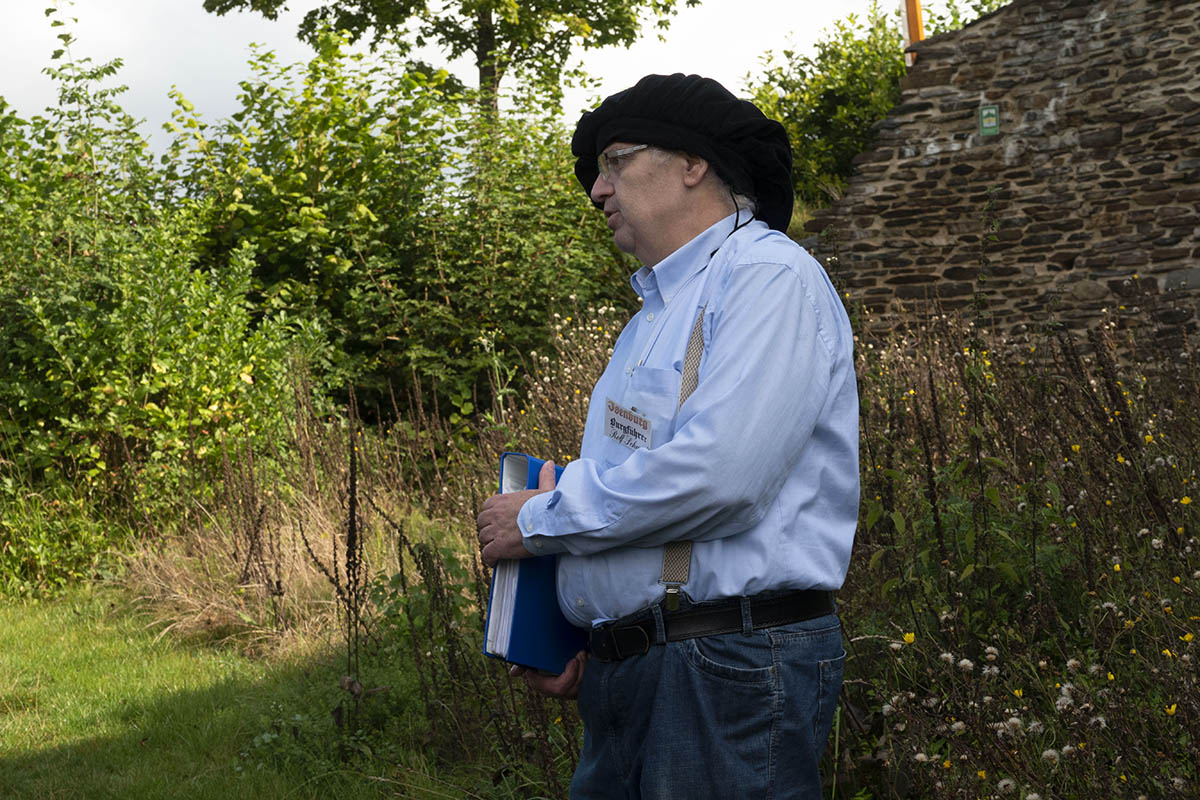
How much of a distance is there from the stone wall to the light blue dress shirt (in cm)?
960

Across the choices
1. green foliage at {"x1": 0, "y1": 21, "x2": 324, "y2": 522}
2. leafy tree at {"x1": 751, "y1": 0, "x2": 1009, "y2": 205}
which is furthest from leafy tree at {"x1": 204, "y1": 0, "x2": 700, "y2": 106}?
green foliage at {"x1": 0, "y1": 21, "x2": 324, "y2": 522}

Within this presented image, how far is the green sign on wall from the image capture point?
1236cm

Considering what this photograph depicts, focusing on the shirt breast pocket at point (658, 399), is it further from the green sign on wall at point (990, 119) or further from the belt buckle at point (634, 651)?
the green sign on wall at point (990, 119)

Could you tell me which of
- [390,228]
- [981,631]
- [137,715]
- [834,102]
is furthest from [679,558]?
[834,102]

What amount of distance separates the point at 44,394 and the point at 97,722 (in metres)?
3.46

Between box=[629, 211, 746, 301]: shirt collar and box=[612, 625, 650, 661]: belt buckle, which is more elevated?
box=[629, 211, 746, 301]: shirt collar

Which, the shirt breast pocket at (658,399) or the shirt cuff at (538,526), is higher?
the shirt breast pocket at (658,399)

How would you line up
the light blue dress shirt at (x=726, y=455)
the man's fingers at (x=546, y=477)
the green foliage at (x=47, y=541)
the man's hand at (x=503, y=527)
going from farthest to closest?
the green foliage at (x=47, y=541), the man's fingers at (x=546, y=477), the man's hand at (x=503, y=527), the light blue dress shirt at (x=726, y=455)

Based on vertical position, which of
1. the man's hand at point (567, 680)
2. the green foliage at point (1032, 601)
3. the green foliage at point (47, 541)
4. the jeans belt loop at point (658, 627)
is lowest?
the green foliage at point (47, 541)

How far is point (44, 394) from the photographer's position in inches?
317

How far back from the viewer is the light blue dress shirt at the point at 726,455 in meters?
1.94

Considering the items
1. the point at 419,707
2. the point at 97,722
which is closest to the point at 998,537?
the point at 419,707

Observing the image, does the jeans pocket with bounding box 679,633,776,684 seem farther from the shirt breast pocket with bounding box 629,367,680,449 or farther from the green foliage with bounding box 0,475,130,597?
the green foliage with bounding box 0,475,130,597

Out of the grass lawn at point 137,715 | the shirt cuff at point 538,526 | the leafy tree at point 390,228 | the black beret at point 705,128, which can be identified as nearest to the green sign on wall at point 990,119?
the leafy tree at point 390,228
